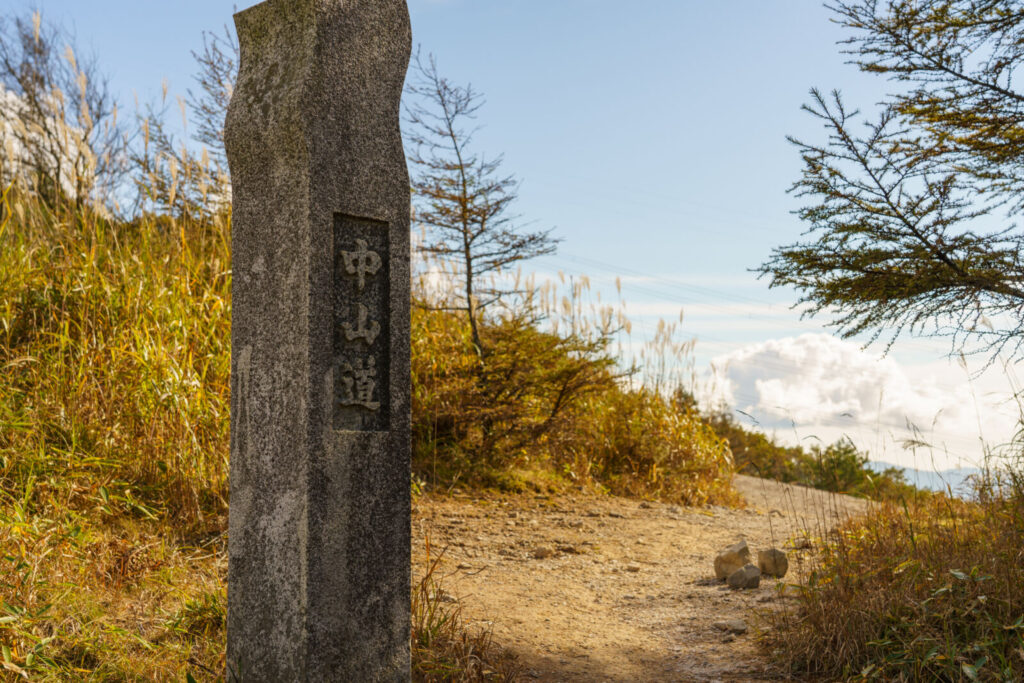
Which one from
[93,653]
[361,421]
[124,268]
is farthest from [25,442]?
[361,421]

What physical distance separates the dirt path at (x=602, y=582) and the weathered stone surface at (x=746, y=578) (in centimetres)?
7

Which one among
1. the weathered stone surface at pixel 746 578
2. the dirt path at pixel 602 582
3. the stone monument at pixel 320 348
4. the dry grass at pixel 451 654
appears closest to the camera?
the stone monument at pixel 320 348

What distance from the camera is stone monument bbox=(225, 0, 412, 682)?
2479mm

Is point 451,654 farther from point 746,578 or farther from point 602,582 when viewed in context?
point 746,578

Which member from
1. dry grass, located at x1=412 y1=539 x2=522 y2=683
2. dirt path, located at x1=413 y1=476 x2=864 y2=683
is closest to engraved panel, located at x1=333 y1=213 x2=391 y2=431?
dry grass, located at x1=412 y1=539 x2=522 y2=683

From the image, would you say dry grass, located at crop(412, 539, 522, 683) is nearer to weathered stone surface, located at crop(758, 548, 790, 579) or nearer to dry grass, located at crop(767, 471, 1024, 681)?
dry grass, located at crop(767, 471, 1024, 681)

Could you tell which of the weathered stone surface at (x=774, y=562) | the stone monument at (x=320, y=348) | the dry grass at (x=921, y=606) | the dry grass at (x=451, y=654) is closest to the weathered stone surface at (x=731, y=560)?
A: the weathered stone surface at (x=774, y=562)

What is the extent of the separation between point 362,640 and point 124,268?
11.7 feet

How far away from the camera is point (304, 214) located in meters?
2.50

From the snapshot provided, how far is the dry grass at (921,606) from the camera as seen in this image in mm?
3100

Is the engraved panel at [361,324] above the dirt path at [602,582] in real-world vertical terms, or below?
above

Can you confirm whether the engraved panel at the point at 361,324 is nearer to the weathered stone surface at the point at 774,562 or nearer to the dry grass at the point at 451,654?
the dry grass at the point at 451,654

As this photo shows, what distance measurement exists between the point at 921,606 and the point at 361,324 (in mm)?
2486

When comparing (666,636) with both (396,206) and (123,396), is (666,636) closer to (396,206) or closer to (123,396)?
(396,206)
